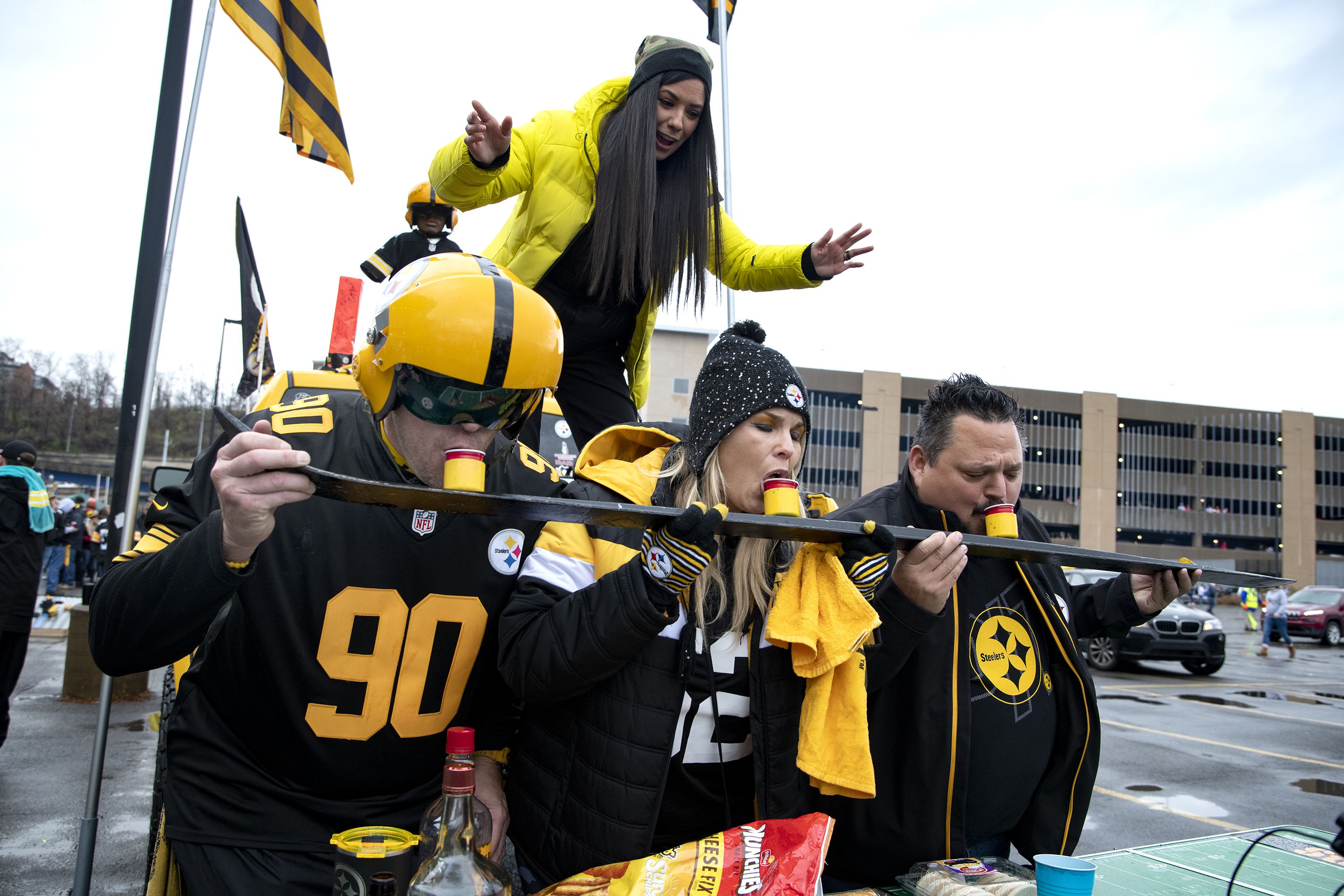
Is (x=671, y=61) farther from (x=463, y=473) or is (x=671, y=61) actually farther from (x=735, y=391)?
(x=463, y=473)

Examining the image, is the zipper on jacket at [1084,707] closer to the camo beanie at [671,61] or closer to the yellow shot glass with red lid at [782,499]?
the yellow shot glass with red lid at [782,499]

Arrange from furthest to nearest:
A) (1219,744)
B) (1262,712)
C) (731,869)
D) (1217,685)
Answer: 1. (1217,685)
2. (1262,712)
3. (1219,744)
4. (731,869)

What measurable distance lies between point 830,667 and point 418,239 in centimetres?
411

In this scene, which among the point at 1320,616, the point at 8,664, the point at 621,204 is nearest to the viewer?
the point at 621,204

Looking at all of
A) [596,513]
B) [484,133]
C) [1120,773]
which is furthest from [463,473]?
[1120,773]

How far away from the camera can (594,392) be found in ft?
10.8

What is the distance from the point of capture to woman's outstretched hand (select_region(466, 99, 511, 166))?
8.05 feet

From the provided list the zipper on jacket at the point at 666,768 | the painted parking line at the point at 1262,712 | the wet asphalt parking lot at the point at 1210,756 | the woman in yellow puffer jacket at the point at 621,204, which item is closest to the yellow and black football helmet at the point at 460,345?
the zipper on jacket at the point at 666,768

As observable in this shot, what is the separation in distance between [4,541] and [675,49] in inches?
247

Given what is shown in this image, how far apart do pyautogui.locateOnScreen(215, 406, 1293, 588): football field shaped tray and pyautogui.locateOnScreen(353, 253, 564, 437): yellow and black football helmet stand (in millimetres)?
222

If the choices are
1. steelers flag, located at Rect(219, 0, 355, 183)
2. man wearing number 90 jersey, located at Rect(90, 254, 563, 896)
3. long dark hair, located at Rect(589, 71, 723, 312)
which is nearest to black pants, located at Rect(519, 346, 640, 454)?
long dark hair, located at Rect(589, 71, 723, 312)

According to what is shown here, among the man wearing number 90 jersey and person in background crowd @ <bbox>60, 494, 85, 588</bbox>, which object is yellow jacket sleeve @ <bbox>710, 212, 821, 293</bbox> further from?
person in background crowd @ <bbox>60, 494, 85, 588</bbox>

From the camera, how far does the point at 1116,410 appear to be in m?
68.2

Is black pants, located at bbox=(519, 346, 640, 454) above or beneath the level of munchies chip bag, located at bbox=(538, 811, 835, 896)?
above
